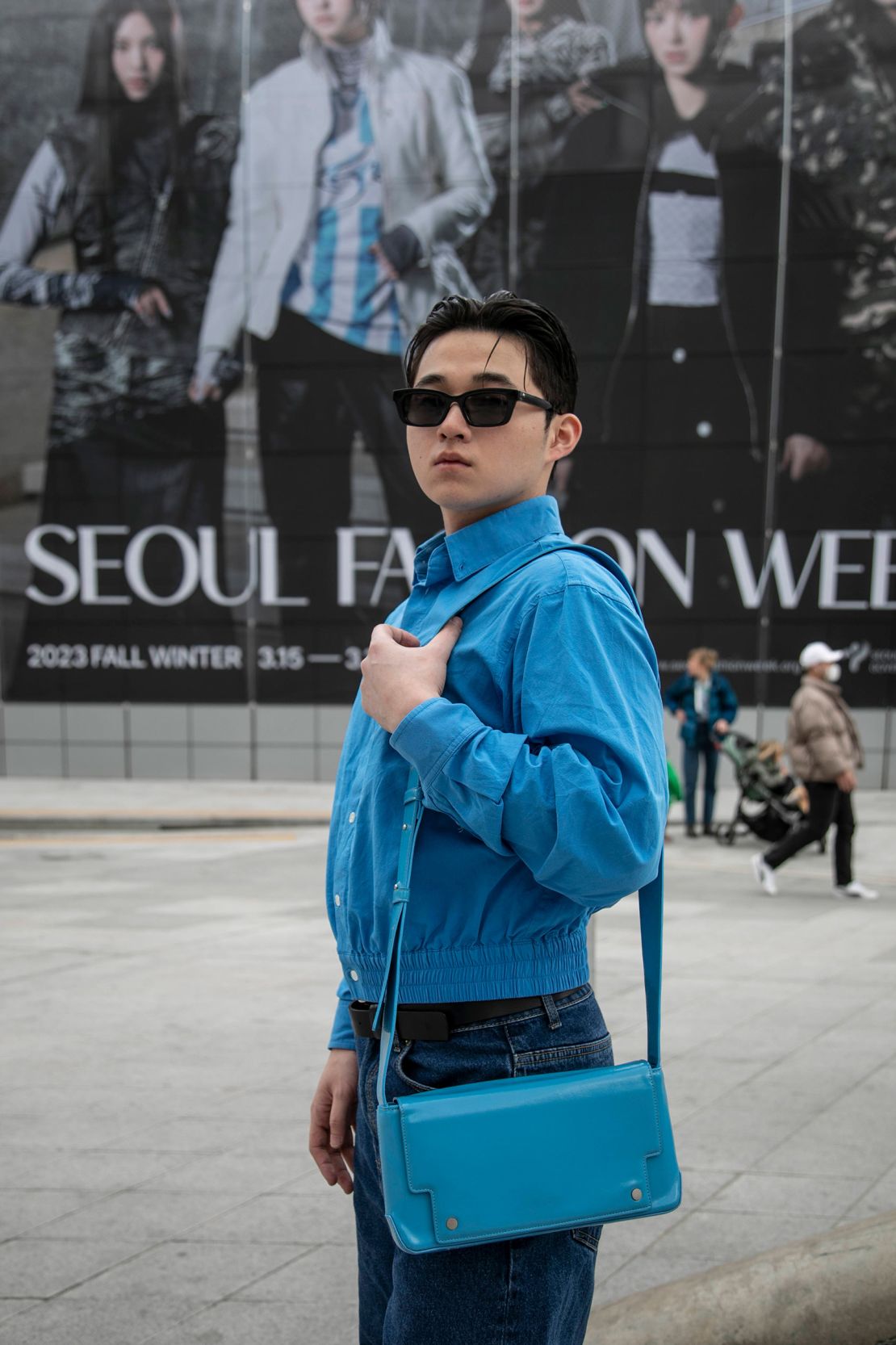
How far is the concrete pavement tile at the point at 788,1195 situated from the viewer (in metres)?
3.83

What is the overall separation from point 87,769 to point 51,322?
6489 millimetres

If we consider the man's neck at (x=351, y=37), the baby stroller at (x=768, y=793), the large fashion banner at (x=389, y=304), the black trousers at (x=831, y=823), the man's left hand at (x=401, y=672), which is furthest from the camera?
the man's neck at (x=351, y=37)

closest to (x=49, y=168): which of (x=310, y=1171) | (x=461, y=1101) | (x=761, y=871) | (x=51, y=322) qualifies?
(x=51, y=322)

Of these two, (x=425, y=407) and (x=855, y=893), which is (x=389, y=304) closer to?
(x=855, y=893)

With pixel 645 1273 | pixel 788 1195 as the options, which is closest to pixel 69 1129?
pixel 645 1273

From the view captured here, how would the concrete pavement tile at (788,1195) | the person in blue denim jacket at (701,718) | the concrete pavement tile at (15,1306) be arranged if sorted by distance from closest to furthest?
1. the concrete pavement tile at (15,1306)
2. the concrete pavement tile at (788,1195)
3. the person in blue denim jacket at (701,718)

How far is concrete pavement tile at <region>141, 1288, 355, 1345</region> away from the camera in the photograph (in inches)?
122

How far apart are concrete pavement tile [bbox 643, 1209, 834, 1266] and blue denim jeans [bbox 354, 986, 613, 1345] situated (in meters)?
1.84

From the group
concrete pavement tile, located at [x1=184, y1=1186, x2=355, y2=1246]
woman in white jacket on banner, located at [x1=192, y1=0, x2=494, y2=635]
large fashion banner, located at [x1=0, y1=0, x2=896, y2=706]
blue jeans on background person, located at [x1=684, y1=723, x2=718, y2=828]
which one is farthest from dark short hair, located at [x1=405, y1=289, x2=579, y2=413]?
woman in white jacket on banner, located at [x1=192, y1=0, x2=494, y2=635]

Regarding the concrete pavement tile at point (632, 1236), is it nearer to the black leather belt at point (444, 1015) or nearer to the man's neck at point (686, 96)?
the black leather belt at point (444, 1015)

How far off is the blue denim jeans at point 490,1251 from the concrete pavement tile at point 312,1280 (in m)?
1.57

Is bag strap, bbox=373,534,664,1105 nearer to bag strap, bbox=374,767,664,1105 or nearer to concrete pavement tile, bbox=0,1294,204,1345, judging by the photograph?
bag strap, bbox=374,767,664,1105

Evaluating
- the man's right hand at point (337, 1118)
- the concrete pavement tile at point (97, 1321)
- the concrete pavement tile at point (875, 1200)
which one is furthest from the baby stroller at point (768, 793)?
the man's right hand at point (337, 1118)

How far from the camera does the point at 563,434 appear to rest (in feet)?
6.59
